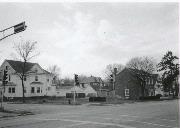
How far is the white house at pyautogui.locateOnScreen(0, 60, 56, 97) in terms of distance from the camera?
65.8m

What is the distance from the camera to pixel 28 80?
67.6 m

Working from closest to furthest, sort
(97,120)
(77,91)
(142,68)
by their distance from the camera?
(97,120)
(142,68)
(77,91)

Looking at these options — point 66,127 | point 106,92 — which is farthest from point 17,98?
point 66,127

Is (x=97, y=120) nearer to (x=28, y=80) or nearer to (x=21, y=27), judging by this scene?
(x=21, y=27)

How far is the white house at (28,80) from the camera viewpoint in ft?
216

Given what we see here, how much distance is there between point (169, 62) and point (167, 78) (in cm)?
507

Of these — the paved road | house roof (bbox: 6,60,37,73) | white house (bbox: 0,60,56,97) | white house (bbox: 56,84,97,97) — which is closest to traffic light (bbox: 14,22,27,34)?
the paved road

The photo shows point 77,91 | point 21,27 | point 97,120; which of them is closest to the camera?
point 21,27

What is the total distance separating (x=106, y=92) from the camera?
342 feet

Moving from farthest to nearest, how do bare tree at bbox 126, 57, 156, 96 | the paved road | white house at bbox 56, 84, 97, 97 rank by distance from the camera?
white house at bbox 56, 84, 97, 97
bare tree at bbox 126, 57, 156, 96
the paved road

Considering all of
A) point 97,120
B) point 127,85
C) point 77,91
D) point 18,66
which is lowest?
point 77,91

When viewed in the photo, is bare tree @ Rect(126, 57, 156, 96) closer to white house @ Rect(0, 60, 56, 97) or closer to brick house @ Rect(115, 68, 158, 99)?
brick house @ Rect(115, 68, 158, 99)

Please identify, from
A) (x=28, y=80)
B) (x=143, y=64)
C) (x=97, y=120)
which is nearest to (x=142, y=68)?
(x=143, y=64)

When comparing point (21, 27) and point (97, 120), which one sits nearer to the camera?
point (21, 27)
